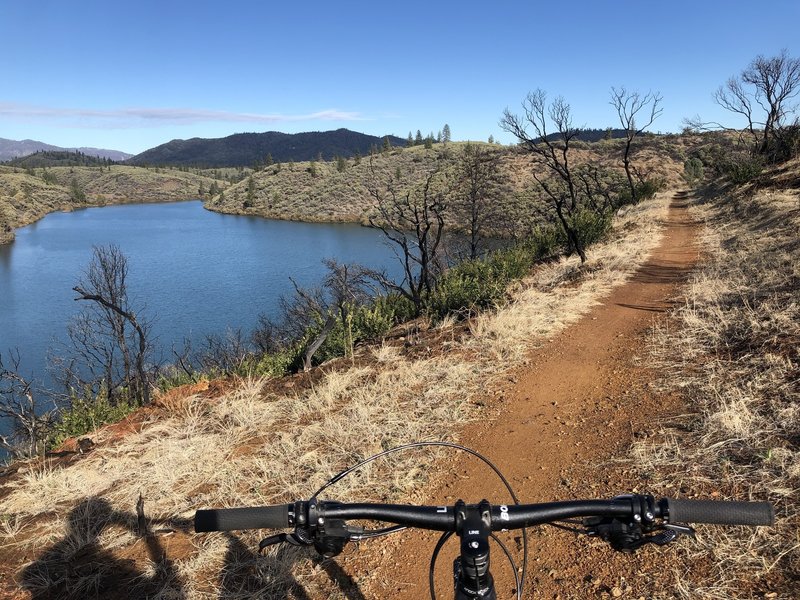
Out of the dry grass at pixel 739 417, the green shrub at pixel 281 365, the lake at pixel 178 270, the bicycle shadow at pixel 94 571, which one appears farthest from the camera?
the lake at pixel 178 270

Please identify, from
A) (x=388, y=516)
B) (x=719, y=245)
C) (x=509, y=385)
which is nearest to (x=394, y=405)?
(x=509, y=385)

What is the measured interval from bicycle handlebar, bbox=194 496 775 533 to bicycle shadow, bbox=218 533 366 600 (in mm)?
1459

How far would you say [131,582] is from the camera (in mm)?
2900

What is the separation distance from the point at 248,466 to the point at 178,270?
37.8 meters

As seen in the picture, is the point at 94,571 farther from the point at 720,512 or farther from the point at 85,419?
the point at 85,419

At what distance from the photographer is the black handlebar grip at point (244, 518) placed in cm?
137

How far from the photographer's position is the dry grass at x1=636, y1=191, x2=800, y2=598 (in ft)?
7.96

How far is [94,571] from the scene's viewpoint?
304 centimetres

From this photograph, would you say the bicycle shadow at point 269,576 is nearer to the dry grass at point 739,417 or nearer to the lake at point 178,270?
the dry grass at point 739,417

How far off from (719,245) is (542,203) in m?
34.1

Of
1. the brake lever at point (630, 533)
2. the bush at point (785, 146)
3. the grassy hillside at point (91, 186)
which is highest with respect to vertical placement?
the grassy hillside at point (91, 186)

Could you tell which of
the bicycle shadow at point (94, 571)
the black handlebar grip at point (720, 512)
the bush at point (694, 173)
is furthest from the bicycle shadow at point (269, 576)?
the bush at point (694, 173)

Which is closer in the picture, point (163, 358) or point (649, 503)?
point (649, 503)

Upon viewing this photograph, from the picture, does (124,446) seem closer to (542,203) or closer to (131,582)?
(131,582)
